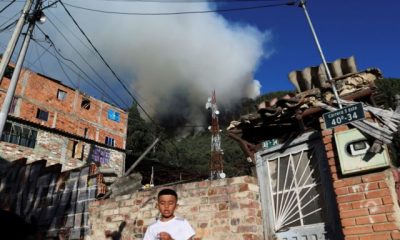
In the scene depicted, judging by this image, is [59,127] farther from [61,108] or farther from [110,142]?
[110,142]

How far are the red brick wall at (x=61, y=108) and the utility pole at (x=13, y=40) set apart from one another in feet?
54.7

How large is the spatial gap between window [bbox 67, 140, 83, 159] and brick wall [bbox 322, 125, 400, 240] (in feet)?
83.0

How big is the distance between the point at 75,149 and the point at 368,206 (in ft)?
85.6

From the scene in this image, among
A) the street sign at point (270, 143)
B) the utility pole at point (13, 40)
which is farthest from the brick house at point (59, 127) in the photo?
the street sign at point (270, 143)

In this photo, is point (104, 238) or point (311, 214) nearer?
point (311, 214)

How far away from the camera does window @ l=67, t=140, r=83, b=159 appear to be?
26663mm

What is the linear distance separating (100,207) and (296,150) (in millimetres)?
4123

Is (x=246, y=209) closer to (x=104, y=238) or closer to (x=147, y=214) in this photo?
(x=147, y=214)

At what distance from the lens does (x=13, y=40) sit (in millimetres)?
8797

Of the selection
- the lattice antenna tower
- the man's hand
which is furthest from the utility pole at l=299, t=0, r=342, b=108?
the lattice antenna tower

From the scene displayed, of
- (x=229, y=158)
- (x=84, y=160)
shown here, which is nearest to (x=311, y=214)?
(x=84, y=160)

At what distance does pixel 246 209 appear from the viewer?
5.10 metres

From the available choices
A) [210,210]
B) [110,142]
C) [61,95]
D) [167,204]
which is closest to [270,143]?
[210,210]

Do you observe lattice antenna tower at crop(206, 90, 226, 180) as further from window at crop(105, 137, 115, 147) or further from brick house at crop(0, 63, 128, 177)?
window at crop(105, 137, 115, 147)
